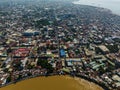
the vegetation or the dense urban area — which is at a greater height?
the vegetation

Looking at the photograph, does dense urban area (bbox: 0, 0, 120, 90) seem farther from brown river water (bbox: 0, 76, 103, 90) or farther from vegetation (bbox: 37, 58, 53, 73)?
brown river water (bbox: 0, 76, 103, 90)

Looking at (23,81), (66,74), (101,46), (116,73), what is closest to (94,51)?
(101,46)

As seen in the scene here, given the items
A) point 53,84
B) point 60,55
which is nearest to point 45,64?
point 60,55

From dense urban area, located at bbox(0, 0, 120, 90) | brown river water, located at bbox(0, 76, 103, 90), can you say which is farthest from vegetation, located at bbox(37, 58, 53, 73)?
brown river water, located at bbox(0, 76, 103, 90)

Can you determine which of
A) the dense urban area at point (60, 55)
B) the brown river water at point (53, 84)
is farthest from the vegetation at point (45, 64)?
the brown river water at point (53, 84)

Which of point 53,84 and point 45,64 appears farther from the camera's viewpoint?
point 45,64

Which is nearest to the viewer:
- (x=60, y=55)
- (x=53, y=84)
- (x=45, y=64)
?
(x=53, y=84)

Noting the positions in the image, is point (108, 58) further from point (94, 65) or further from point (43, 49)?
point (43, 49)

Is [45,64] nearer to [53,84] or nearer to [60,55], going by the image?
[60,55]
